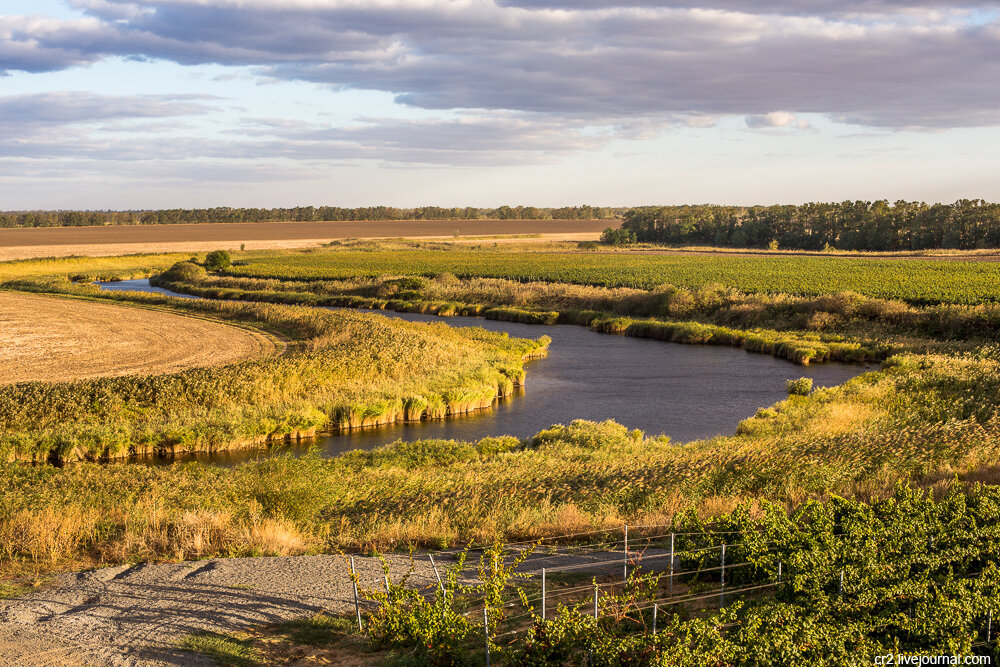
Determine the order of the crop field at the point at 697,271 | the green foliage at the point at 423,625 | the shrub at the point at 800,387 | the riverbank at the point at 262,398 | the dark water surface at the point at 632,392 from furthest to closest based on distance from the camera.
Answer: the crop field at the point at 697,271 < the shrub at the point at 800,387 < the dark water surface at the point at 632,392 < the riverbank at the point at 262,398 < the green foliage at the point at 423,625

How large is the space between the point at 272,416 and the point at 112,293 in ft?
162

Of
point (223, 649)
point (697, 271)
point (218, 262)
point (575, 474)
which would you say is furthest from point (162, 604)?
point (218, 262)

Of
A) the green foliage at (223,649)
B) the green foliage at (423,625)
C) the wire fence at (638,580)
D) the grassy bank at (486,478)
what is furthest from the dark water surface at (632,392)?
the green foliage at (423,625)

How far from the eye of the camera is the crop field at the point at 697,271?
2591 inches

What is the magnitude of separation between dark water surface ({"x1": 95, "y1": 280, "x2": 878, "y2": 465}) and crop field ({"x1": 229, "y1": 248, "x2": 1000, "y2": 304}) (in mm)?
18933

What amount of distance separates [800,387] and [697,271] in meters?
49.8

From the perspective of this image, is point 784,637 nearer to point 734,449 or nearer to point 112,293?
point 734,449

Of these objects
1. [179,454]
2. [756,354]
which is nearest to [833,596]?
[179,454]

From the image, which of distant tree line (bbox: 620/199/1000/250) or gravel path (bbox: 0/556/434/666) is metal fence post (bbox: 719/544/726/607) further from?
distant tree line (bbox: 620/199/1000/250)

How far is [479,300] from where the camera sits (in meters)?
74.6

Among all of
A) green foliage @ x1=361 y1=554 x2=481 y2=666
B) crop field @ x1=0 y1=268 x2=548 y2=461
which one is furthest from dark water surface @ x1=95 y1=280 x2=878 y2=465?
green foliage @ x1=361 y1=554 x2=481 y2=666

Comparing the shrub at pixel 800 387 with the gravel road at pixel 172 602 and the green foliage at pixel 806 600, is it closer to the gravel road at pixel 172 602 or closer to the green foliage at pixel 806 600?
the green foliage at pixel 806 600

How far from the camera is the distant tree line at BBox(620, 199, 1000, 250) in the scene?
381 feet

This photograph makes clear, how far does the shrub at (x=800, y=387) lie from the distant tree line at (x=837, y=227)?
89.4 m
